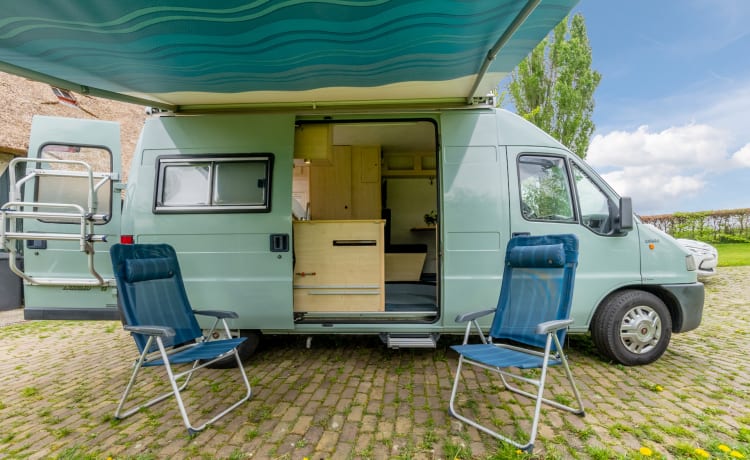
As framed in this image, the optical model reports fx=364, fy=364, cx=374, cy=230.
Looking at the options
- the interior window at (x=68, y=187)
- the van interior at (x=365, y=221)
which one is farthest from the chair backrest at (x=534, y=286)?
the interior window at (x=68, y=187)

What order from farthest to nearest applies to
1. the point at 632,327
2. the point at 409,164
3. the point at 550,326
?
the point at 409,164
the point at 632,327
the point at 550,326

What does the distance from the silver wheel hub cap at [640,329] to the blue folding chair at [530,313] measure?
3.73 feet

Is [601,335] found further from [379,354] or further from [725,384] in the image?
[379,354]

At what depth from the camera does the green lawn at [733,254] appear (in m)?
10.4

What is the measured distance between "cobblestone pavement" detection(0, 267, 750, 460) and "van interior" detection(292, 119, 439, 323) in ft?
2.02

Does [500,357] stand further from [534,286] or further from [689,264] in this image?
[689,264]

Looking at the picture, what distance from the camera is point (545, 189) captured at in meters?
3.58

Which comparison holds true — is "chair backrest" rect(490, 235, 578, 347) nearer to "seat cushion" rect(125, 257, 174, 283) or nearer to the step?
the step

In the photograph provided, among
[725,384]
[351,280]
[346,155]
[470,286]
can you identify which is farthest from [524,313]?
[346,155]

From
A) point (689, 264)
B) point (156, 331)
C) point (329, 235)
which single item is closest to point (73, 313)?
point (156, 331)

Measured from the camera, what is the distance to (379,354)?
3977 mm

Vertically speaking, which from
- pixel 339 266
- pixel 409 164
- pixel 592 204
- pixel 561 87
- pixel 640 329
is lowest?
pixel 640 329

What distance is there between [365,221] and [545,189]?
182 cm

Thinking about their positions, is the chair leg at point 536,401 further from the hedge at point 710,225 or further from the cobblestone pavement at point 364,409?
the hedge at point 710,225
